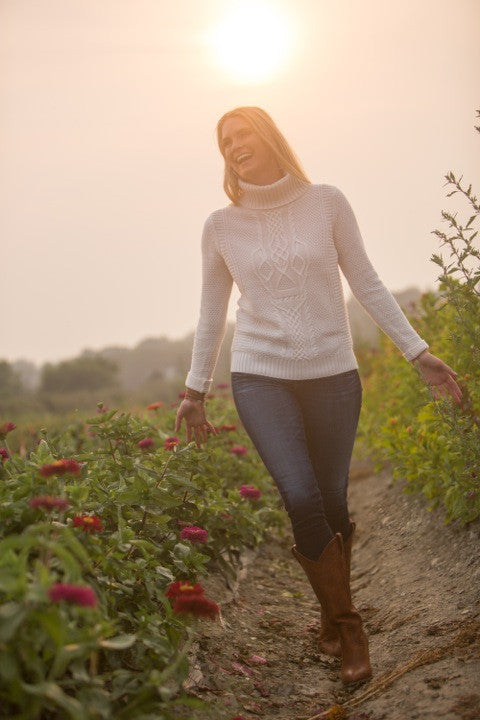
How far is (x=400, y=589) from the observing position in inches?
131

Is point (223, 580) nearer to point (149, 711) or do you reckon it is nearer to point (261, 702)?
point (261, 702)

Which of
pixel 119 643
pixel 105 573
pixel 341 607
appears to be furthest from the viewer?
pixel 341 607

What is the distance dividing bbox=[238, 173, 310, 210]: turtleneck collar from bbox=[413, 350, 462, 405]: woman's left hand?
2.69 feet

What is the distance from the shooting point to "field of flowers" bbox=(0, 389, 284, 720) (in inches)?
59.2

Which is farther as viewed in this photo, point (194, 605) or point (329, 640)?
point (329, 640)

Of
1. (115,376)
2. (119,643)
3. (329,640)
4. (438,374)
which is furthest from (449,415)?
(115,376)

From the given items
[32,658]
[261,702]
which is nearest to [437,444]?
[261,702]

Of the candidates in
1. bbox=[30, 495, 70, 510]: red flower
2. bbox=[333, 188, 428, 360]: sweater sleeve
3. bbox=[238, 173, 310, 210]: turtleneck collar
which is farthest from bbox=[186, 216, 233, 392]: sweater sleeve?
bbox=[30, 495, 70, 510]: red flower

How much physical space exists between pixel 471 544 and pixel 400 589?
400 mm

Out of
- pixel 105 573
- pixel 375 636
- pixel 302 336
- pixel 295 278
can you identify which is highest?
pixel 295 278

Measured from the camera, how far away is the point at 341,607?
Answer: 258cm

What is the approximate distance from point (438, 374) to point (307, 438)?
0.56 meters

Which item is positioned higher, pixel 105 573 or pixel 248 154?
pixel 248 154

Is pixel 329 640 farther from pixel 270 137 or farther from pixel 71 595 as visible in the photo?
pixel 270 137
